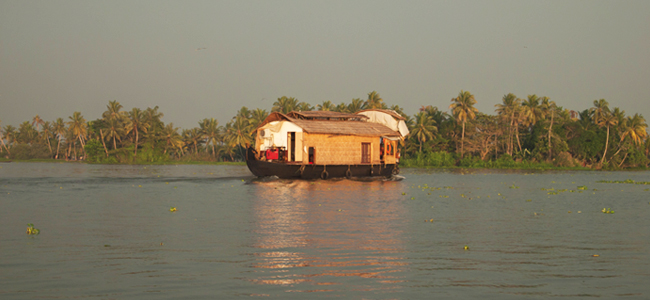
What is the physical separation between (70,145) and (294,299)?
128 metres

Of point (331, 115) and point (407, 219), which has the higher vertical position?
point (331, 115)

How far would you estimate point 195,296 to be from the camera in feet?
27.5

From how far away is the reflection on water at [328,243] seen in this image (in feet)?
31.8

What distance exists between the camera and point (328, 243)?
13.2m

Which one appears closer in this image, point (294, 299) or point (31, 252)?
point (294, 299)

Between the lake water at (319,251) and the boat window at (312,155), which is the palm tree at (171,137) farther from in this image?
the lake water at (319,251)

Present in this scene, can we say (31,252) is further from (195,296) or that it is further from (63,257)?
(195,296)

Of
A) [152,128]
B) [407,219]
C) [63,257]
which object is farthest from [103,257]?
[152,128]

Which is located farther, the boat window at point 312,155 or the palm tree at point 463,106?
the palm tree at point 463,106

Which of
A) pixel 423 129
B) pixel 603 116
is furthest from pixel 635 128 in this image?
pixel 423 129

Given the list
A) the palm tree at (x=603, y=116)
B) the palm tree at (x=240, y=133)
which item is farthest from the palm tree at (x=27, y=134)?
the palm tree at (x=603, y=116)

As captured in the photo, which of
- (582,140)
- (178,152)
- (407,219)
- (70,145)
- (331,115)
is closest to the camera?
(407,219)

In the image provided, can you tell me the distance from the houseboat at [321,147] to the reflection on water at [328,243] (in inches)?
620

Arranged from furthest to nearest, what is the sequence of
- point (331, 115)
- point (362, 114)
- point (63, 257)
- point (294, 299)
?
1. point (362, 114)
2. point (331, 115)
3. point (63, 257)
4. point (294, 299)
